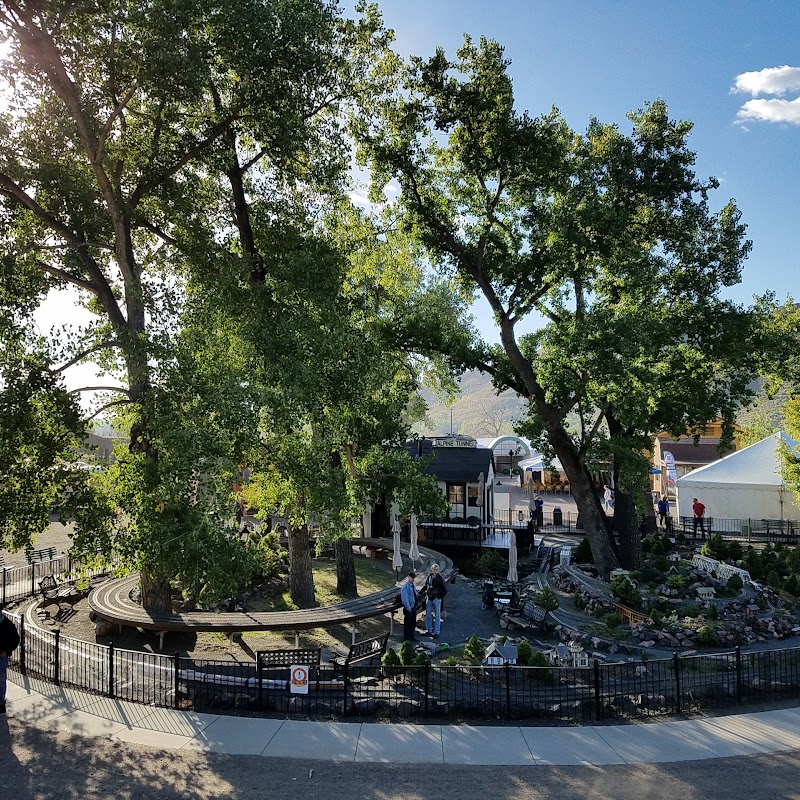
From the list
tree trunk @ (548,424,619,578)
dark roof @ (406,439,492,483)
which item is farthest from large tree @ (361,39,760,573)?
dark roof @ (406,439,492,483)

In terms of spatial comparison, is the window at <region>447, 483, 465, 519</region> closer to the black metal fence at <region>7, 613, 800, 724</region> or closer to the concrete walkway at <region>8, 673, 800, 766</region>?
the black metal fence at <region>7, 613, 800, 724</region>

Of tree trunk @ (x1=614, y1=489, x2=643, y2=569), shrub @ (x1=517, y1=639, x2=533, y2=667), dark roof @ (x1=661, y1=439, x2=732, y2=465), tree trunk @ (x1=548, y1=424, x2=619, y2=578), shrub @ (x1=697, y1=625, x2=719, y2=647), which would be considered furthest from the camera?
dark roof @ (x1=661, y1=439, x2=732, y2=465)

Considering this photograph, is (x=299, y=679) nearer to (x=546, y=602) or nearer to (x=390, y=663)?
(x=390, y=663)

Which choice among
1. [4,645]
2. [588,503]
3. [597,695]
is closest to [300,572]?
[4,645]

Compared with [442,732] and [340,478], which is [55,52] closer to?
[340,478]

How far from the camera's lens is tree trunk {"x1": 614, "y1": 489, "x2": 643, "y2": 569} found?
75.7 ft

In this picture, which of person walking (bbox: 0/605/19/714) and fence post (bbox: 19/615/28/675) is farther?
fence post (bbox: 19/615/28/675)

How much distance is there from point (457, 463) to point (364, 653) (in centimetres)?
1932

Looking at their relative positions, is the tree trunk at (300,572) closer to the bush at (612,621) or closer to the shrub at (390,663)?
the shrub at (390,663)

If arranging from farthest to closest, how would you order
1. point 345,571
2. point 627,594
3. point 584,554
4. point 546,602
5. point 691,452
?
point 691,452 < point 584,554 < point 345,571 < point 627,594 < point 546,602

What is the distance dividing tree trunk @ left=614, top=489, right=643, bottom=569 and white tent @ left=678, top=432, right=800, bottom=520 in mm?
12863

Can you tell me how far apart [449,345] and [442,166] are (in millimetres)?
6181

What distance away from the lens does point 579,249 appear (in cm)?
1984

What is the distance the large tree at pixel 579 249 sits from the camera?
751 inches
